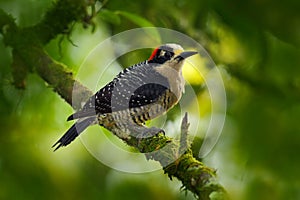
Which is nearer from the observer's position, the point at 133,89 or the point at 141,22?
the point at 141,22

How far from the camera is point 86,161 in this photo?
223 cm

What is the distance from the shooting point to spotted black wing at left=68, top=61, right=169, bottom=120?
235 cm

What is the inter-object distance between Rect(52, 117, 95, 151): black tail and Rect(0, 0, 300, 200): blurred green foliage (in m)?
0.03

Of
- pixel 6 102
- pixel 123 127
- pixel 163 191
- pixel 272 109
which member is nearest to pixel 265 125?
pixel 272 109

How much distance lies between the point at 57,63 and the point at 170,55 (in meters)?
0.41

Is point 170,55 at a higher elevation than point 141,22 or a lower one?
lower

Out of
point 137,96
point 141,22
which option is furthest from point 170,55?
point 141,22

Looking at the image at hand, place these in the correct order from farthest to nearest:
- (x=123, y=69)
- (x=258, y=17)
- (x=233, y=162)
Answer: (x=123, y=69), (x=233, y=162), (x=258, y=17)

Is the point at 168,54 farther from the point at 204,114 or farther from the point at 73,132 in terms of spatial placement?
the point at 73,132

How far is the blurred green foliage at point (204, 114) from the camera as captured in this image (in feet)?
5.14

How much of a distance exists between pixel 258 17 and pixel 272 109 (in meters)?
0.38

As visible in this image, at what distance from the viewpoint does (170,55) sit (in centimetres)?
242

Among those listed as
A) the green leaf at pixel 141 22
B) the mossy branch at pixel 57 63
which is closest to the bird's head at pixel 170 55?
the green leaf at pixel 141 22

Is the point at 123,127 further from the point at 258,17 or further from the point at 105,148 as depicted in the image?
the point at 258,17
